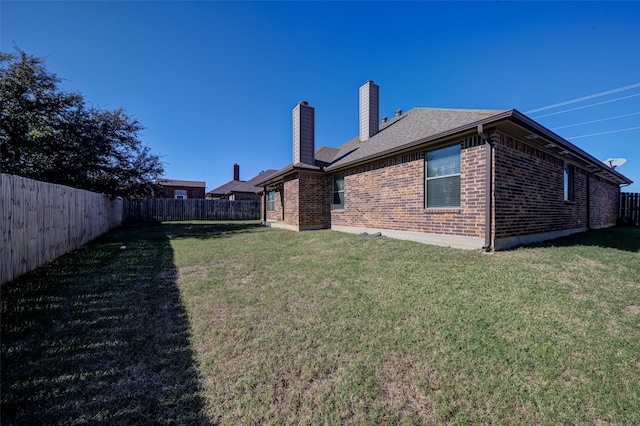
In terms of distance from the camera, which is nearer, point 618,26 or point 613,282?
point 613,282

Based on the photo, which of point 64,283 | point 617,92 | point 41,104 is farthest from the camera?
point 617,92

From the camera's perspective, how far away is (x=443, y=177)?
669cm

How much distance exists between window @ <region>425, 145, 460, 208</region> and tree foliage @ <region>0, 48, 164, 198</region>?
15310 millimetres

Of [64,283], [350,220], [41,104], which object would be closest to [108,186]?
[41,104]

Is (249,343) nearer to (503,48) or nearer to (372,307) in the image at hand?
(372,307)

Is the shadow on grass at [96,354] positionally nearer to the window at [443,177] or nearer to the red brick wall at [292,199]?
the window at [443,177]

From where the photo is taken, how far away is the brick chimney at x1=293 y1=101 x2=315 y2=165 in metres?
12.1

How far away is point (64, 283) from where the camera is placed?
176 inches

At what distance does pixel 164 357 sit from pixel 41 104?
15.2m

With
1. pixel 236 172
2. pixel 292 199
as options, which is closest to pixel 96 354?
pixel 292 199

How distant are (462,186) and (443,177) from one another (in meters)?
0.60

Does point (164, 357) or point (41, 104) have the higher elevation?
point (41, 104)

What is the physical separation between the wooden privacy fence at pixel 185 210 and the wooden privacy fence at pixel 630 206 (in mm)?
26041

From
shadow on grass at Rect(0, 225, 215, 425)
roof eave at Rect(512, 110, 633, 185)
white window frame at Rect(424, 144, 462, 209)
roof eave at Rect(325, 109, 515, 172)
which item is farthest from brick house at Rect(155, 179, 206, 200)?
roof eave at Rect(512, 110, 633, 185)
